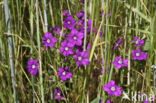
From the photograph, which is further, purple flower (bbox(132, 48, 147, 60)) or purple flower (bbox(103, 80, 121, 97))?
purple flower (bbox(132, 48, 147, 60))

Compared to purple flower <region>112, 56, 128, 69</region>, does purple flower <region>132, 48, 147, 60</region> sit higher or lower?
higher

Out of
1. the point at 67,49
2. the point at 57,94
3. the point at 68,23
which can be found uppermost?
the point at 68,23

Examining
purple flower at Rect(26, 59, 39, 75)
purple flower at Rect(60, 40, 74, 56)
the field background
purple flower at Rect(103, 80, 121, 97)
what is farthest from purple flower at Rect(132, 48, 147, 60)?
A: purple flower at Rect(26, 59, 39, 75)

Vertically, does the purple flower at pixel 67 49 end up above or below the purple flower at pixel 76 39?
below

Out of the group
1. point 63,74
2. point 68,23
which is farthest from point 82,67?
point 68,23

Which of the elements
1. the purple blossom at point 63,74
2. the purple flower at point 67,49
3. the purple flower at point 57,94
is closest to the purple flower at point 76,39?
the purple flower at point 67,49

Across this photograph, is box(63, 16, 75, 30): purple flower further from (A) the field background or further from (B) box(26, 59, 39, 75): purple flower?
(B) box(26, 59, 39, 75): purple flower

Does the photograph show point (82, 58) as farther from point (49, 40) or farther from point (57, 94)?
point (57, 94)

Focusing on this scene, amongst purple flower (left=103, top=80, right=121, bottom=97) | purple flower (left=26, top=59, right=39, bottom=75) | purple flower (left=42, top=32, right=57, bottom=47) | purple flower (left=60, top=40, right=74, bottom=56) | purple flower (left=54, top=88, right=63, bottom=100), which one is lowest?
purple flower (left=54, top=88, right=63, bottom=100)

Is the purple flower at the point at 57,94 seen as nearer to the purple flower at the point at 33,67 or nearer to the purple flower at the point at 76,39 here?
the purple flower at the point at 33,67

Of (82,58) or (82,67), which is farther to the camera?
(82,67)

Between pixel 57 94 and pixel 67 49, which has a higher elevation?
pixel 67 49
